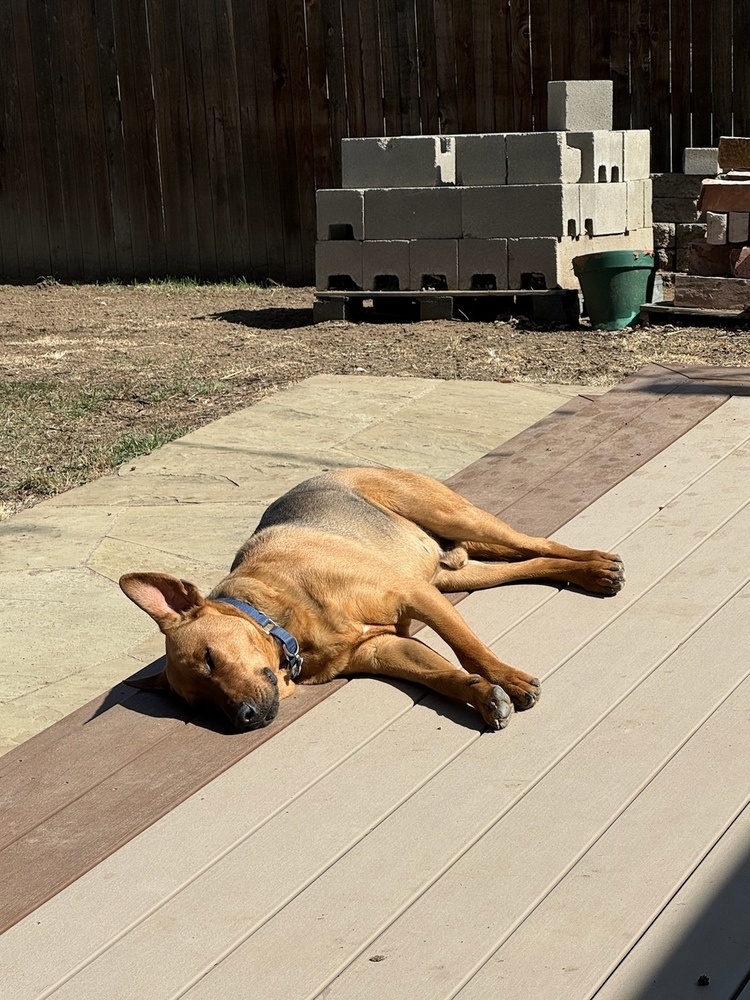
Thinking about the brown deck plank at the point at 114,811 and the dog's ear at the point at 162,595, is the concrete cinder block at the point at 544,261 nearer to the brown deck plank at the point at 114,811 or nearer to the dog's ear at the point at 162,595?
the dog's ear at the point at 162,595

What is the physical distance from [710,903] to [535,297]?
790 centimetres

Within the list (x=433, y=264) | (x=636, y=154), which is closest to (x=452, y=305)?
(x=433, y=264)

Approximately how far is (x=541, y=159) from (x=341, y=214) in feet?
5.78

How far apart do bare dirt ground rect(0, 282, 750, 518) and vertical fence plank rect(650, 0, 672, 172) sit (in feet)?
8.16

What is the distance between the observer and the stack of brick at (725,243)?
9078 mm

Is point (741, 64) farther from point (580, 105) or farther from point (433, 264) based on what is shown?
point (433, 264)

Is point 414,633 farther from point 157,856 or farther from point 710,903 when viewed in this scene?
point 710,903

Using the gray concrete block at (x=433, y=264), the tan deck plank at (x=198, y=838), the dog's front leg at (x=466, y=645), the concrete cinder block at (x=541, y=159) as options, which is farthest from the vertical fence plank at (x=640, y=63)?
the tan deck plank at (x=198, y=838)

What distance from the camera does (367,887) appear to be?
2.54 m

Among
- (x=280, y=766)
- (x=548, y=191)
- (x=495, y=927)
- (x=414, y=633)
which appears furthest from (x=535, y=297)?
(x=495, y=927)

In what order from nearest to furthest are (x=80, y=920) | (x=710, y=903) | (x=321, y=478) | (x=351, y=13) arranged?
(x=710, y=903), (x=80, y=920), (x=321, y=478), (x=351, y=13)

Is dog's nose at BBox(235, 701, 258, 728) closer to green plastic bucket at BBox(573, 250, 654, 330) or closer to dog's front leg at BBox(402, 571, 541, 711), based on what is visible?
dog's front leg at BBox(402, 571, 541, 711)

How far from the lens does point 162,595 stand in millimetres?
3498

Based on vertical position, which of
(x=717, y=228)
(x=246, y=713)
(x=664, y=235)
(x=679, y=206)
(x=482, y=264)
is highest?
(x=679, y=206)
